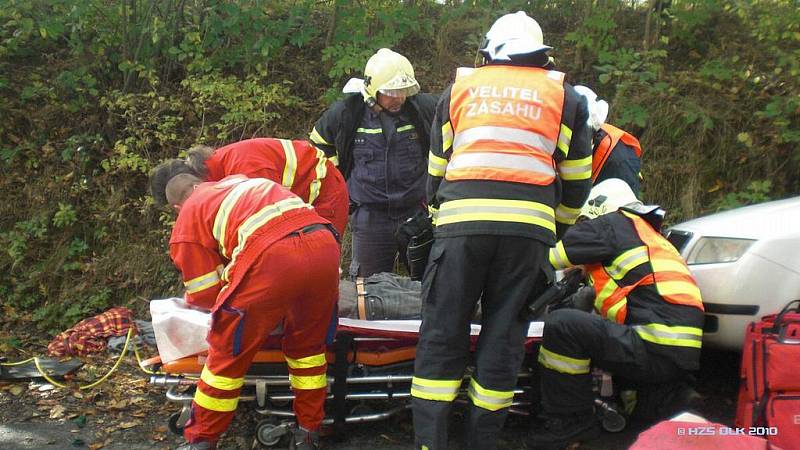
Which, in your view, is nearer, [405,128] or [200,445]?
[200,445]

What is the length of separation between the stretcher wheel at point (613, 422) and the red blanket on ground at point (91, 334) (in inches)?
128

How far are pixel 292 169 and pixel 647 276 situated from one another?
2067 mm

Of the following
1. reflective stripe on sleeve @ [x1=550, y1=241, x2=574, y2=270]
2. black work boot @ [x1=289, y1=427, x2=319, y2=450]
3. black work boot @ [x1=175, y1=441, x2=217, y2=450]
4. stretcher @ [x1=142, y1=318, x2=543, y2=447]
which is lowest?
black work boot @ [x1=289, y1=427, x2=319, y2=450]

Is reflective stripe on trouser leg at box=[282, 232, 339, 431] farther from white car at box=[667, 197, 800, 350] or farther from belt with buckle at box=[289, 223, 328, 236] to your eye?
white car at box=[667, 197, 800, 350]

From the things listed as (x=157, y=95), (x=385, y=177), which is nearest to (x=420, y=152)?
(x=385, y=177)

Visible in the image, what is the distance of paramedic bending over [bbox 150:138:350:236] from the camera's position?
3.99 meters

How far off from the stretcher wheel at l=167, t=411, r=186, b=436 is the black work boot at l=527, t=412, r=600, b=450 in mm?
1825

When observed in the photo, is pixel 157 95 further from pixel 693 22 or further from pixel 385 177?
pixel 693 22

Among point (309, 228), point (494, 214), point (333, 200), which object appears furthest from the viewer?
point (333, 200)

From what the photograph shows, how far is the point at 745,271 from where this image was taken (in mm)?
3934

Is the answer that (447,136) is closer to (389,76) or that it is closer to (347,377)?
(389,76)

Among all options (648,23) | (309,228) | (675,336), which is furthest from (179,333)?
(648,23)

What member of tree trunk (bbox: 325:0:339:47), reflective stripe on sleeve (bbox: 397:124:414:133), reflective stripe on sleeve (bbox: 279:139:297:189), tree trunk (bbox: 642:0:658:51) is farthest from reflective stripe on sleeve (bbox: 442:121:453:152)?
tree trunk (bbox: 642:0:658:51)

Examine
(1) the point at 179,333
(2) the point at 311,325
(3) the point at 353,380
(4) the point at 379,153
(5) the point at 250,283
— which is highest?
(4) the point at 379,153
